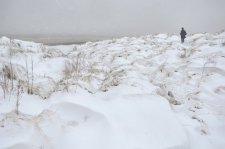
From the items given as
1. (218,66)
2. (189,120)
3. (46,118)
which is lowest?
(189,120)

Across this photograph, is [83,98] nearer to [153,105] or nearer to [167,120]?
[153,105]

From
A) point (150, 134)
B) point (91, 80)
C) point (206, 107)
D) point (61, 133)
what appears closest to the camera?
point (61, 133)

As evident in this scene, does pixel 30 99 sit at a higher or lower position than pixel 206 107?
higher

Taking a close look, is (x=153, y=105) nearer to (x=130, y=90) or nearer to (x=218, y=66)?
(x=130, y=90)

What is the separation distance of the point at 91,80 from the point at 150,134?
5.35 feet

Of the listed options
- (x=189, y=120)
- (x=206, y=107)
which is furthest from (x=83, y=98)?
(x=206, y=107)

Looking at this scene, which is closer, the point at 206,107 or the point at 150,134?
the point at 150,134

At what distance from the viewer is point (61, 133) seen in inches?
73.2

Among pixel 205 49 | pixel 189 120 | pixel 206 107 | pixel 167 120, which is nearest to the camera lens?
pixel 167 120

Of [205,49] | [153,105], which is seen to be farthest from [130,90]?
[205,49]

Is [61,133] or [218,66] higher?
[218,66]

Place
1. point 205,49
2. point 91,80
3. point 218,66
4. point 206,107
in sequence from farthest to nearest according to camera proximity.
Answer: point 205,49 → point 218,66 → point 91,80 → point 206,107

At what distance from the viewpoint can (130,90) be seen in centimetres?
266

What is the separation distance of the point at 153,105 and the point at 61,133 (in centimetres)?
105
